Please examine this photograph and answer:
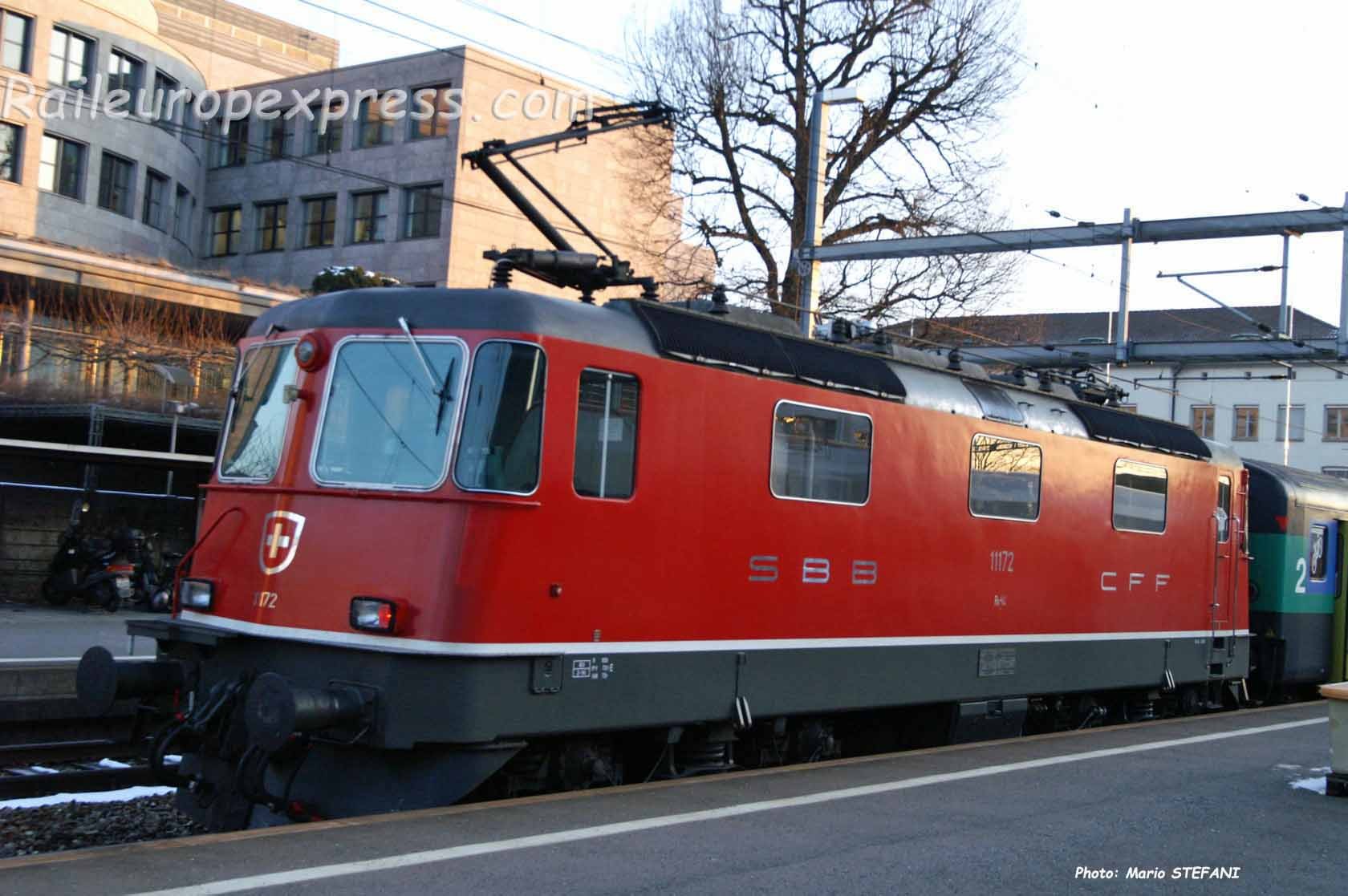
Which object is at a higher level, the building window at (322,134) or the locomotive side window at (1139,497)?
the building window at (322,134)

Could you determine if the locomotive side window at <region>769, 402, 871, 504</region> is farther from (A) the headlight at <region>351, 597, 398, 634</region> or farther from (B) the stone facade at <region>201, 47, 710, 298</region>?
(B) the stone facade at <region>201, 47, 710, 298</region>

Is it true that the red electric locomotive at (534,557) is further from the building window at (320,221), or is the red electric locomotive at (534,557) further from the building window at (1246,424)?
the building window at (1246,424)

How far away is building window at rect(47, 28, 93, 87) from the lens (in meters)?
41.6

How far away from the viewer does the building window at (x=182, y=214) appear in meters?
48.8

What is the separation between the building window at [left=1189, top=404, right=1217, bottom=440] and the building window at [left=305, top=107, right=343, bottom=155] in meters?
41.5

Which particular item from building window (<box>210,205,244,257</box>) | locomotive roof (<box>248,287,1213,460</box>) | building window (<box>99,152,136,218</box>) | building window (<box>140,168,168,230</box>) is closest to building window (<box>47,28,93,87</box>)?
building window (<box>99,152,136,218</box>)

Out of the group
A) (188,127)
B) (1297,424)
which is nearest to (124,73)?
(188,127)

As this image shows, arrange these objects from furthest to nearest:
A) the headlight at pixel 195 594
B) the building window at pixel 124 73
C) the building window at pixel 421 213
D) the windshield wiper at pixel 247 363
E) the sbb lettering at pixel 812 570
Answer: the building window at pixel 421 213 < the building window at pixel 124 73 < the sbb lettering at pixel 812 570 < the windshield wiper at pixel 247 363 < the headlight at pixel 195 594

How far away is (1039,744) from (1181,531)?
432 centimetres

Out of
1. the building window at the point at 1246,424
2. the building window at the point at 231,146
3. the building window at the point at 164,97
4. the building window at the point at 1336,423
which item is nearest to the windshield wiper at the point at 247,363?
the building window at the point at 164,97

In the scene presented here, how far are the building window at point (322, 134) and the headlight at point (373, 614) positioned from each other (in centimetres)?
4178

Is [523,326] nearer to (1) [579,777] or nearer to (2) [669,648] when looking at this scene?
(2) [669,648]

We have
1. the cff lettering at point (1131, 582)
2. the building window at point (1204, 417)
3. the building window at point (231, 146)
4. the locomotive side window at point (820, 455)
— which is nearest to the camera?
the locomotive side window at point (820, 455)

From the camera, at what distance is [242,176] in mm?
50531
